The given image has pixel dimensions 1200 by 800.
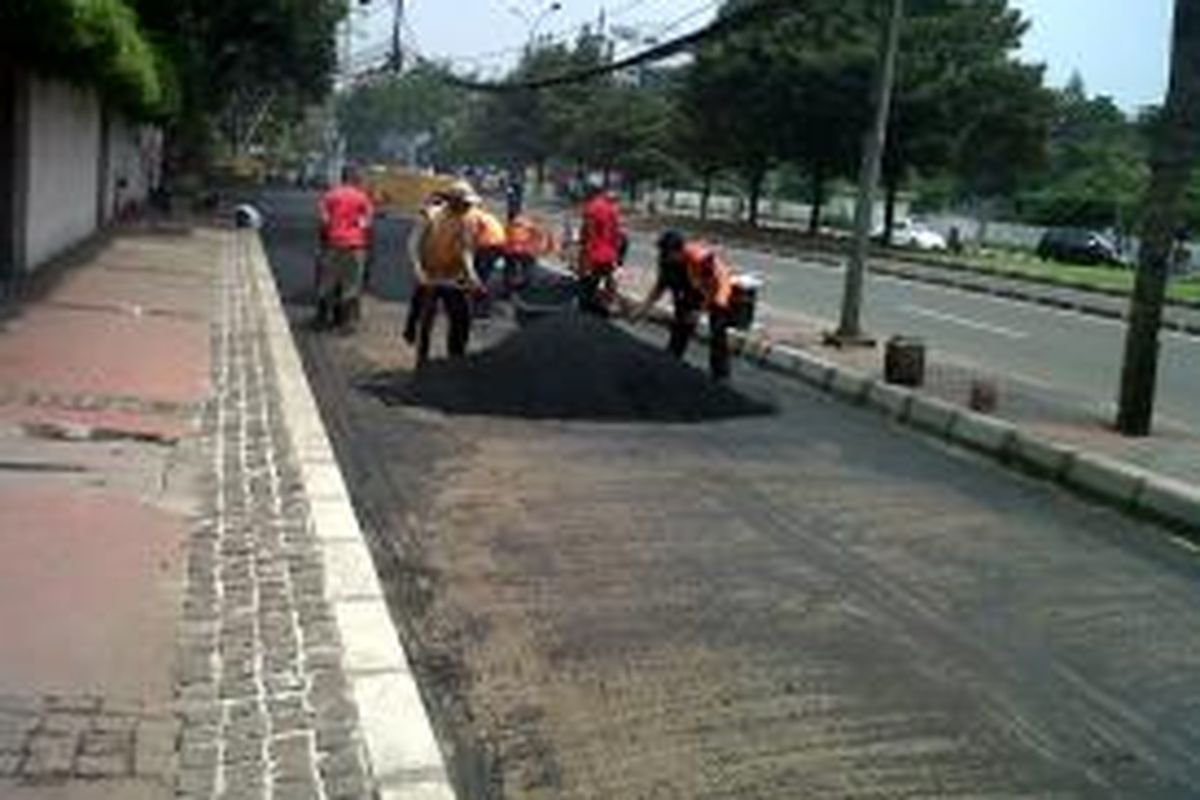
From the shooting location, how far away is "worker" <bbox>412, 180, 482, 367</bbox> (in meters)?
17.8

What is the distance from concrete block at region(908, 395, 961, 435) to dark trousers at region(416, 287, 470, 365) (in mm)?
3885

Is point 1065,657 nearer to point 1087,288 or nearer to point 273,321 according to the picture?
point 273,321

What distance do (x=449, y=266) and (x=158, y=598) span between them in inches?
403

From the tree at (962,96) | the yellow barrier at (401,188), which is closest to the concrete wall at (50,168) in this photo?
the yellow barrier at (401,188)

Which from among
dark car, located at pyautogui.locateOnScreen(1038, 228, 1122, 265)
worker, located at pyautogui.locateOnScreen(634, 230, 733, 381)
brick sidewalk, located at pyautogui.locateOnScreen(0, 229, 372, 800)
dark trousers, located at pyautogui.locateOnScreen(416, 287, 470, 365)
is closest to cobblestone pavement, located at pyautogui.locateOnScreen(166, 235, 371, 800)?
brick sidewalk, located at pyautogui.locateOnScreen(0, 229, 372, 800)

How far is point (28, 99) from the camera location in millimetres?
23391

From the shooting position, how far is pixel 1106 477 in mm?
13109

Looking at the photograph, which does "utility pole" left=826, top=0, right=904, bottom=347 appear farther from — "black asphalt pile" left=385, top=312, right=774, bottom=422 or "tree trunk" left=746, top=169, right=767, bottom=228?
"tree trunk" left=746, top=169, right=767, bottom=228

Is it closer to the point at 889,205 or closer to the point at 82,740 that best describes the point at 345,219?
the point at 82,740

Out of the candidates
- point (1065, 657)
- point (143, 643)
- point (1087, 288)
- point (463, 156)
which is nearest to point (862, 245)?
point (1065, 657)

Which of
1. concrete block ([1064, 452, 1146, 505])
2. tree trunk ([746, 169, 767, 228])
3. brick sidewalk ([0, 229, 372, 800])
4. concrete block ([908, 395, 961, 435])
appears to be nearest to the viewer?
brick sidewalk ([0, 229, 372, 800])

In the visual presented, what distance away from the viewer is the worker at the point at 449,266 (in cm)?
1781

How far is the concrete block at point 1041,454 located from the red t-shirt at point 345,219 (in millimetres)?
9324

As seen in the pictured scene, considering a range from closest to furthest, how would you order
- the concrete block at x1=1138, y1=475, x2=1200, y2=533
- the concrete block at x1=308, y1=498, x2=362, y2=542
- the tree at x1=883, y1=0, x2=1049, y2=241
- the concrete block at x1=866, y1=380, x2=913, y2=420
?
the concrete block at x1=308, y1=498, x2=362, y2=542 → the concrete block at x1=1138, y1=475, x2=1200, y2=533 → the concrete block at x1=866, y1=380, x2=913, y2=420 → the tree at x1=883, y1=0, x2=1049, y2=241
